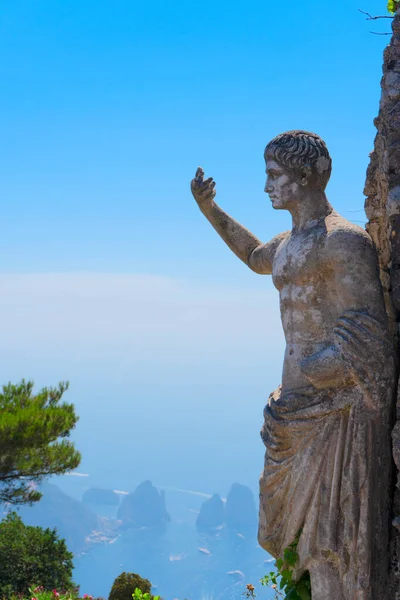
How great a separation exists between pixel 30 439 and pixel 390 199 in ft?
34.0

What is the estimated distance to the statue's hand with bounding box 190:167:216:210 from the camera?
5910 millimetres

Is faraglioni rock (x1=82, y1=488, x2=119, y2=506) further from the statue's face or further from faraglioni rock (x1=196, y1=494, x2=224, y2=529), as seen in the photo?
the statue's face

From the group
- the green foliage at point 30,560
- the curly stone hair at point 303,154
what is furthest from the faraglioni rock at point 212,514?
the curly stone hair at point 303,154

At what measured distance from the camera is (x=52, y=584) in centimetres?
1255

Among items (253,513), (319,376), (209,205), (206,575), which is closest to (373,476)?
(319,376)

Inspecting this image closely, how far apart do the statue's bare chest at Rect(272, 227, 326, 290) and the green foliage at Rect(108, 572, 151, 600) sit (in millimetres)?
7154

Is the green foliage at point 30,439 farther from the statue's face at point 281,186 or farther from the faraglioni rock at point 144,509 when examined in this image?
the faraglioni rock at point 144,509

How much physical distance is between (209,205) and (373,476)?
243 cm

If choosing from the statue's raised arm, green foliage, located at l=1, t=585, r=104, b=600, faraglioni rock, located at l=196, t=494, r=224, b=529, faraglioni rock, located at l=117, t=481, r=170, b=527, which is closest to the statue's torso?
the statue's raised arm

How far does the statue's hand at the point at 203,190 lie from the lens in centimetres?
591

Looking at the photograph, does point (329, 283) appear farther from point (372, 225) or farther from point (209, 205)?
point (209, 205)

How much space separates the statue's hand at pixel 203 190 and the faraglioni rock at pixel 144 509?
95.8 metres

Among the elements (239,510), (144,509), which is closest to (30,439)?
(239,510)

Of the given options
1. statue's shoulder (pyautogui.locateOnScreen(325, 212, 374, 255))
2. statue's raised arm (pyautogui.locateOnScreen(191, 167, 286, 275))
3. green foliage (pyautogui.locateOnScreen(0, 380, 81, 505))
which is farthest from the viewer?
green foliage (pyautogui.locateOnScreen(0, 380, 81, 505))
